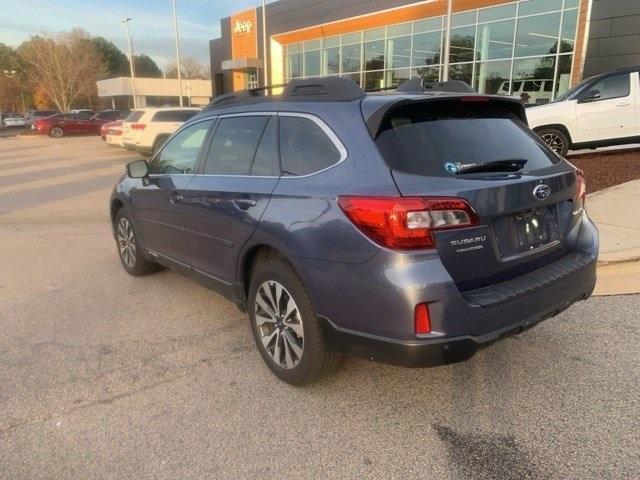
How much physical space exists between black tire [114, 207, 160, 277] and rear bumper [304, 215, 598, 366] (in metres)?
2.90

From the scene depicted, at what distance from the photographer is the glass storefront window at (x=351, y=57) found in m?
26.2

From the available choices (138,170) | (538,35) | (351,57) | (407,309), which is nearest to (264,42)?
(351,57)

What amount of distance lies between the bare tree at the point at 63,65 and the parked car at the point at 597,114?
5815 centimetres

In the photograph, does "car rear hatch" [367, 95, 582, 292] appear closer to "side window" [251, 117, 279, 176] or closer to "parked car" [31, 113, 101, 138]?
"side window" [251, 117, 279, 176]

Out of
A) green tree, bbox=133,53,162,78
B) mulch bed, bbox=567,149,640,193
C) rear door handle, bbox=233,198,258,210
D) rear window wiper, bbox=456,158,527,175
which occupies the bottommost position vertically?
mulch bed, bbox=567,149,640,193

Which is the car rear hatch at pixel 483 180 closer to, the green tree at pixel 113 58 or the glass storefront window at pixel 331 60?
the glass storefront window at pixel 331 60

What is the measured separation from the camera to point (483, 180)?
2516 mm

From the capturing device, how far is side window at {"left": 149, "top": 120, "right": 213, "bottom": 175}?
4031mm

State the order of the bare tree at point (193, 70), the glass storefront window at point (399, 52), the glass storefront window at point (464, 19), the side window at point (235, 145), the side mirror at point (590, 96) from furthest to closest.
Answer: the bare tree at point (193, 70) → the glass storefront window at point (399, 52) → the glass storefront window at point (464, 19) → the side mirror at point (590, 96) → the side window at point (235, 145)

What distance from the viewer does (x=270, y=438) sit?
8.56 ft

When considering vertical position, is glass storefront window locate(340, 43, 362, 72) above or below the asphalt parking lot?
above

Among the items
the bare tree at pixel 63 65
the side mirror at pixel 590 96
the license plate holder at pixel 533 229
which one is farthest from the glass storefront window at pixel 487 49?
the bare tree at pixel 63 65

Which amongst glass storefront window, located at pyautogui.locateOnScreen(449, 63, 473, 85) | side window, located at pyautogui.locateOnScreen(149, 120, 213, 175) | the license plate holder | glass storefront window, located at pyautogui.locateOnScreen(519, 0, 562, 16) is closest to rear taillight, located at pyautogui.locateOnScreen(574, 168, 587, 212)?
the license plate holder

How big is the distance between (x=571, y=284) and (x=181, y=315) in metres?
2.98
